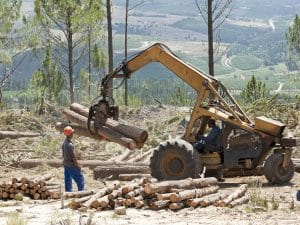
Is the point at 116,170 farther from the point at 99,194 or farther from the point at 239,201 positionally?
the point at 239,201

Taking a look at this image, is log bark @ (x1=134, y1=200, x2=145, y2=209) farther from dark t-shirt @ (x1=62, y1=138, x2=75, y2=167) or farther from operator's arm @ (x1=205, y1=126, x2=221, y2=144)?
operator's arm @ (x1=205, y1=126, x2=221, y2=144)

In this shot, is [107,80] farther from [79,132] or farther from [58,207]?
[58,207]

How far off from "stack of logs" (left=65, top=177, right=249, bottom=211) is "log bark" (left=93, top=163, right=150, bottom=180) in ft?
15.4

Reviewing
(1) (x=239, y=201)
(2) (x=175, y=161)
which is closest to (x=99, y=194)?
(1) (x=239, y=201)

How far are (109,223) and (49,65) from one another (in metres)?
43.8

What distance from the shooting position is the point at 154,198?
1289 cm

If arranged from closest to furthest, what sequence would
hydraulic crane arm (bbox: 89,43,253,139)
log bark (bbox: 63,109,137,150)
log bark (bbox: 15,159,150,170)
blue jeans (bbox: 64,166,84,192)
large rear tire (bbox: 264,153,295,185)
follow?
1. blue jeans (bbox: 64,166,84,192)
2. large rear tire (bbox: 264,153,295,185)
3. hydraulic crane arm (bbox: 89,43,253,139)
4. log bark (bbox: 63,109,137,150)
5. log bark (bbox: 15,159,150,170)

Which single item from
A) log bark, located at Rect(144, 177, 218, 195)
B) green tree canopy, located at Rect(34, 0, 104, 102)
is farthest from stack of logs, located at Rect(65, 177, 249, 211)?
green tree canopy, located at Rect(34, 0, 104, 102)

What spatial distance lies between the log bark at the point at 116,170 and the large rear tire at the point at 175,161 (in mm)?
1726

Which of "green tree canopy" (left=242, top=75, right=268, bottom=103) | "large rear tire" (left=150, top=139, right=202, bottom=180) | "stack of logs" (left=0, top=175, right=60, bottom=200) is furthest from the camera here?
"green tree canopy" (left=242, top=75, right=268, bottom=103)

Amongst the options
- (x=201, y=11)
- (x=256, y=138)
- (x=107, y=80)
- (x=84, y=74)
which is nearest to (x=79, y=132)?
(x=107, y=80)

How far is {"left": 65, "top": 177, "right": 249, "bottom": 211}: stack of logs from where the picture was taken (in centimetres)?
1254

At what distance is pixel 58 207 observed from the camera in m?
13.1

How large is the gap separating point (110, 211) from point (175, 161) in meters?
4.15
